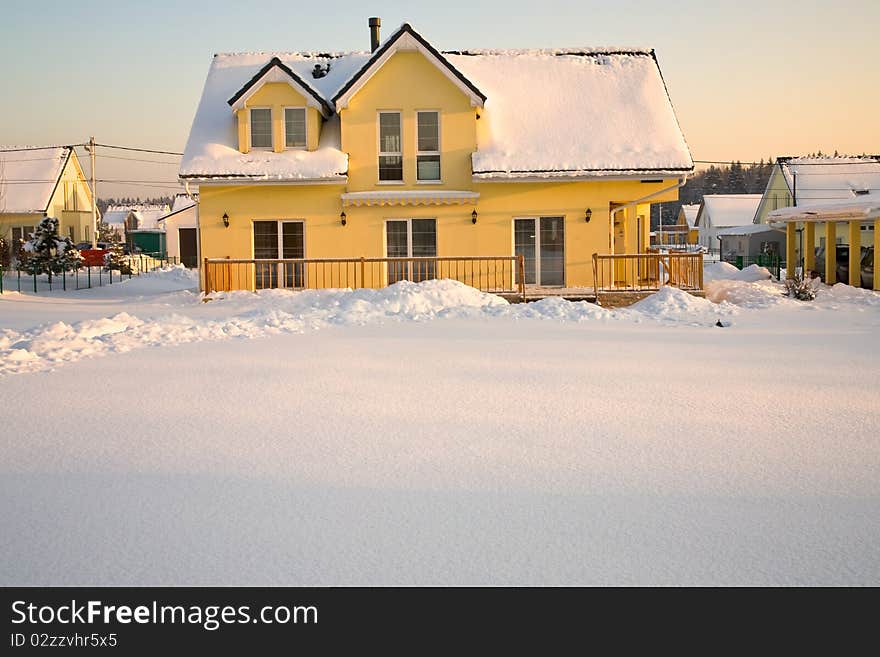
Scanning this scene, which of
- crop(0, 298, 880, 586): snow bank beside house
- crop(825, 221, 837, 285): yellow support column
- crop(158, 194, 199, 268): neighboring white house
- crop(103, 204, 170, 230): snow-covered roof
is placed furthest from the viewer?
crop(103, 204, 170, 230): snow-covered roof

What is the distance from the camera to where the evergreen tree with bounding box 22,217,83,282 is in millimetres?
34031

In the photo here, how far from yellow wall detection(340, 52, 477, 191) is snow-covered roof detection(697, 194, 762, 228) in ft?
219

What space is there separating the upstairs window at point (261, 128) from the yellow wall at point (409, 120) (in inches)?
86.5

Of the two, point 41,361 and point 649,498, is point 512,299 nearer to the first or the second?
point 41,361

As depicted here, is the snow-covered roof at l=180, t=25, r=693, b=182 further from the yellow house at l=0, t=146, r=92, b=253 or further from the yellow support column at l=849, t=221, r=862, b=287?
the yellow house at l=0, t=146, r=92, b=253

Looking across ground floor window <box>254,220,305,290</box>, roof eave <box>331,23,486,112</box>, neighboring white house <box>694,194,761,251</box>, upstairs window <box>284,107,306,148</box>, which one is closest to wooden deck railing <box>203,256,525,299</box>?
ground floor window <box>254,220,305,290</box>

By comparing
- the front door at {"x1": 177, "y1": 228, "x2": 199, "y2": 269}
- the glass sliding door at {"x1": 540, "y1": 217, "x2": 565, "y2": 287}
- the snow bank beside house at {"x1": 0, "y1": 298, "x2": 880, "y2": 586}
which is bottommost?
the snow bank beside house at {"x1": 0, "y1": 298, "x2": 880, "y2": 586}

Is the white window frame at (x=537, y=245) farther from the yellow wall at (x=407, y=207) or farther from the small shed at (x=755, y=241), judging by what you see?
the small shed at (x=755, y=241)

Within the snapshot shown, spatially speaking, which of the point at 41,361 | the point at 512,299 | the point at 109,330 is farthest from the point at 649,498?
the point at 512,299

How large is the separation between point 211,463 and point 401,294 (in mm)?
12669

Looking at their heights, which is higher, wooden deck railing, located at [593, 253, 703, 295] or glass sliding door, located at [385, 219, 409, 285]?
glass sliding door, located at [385, 219, 409, 285]

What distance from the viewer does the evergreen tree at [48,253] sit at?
112 ft

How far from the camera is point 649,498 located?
229 inches

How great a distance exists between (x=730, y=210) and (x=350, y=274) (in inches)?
2826
